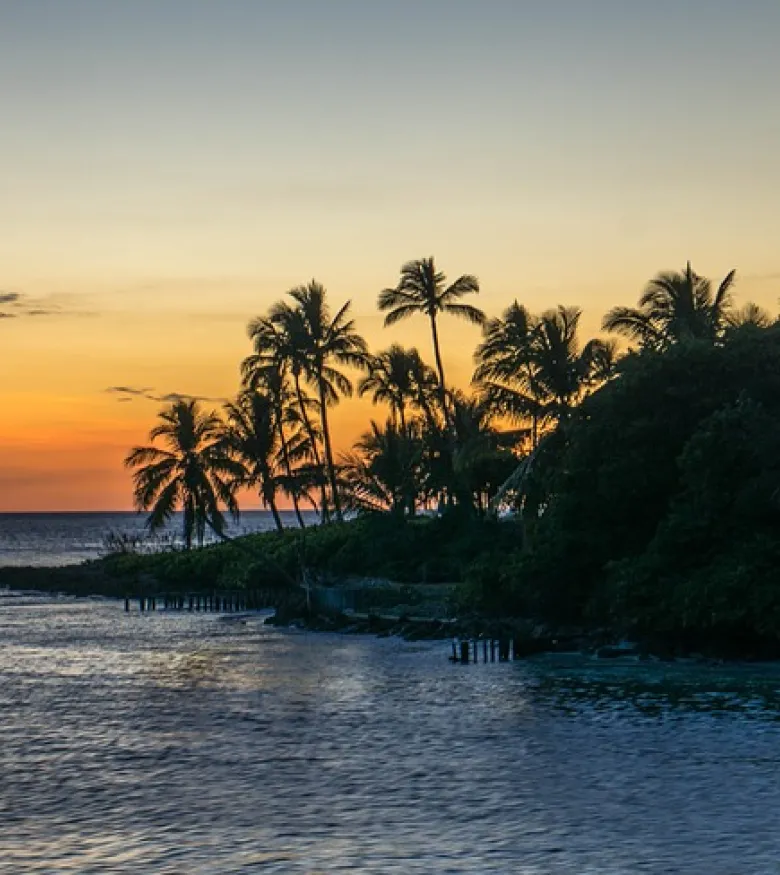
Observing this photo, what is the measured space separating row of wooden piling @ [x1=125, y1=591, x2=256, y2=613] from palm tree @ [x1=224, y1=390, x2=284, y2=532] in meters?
7.78

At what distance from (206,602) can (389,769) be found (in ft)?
144

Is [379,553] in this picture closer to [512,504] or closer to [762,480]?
[512,504]

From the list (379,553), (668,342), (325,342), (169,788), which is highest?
(325,342)

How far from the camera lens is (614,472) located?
39.7 metres

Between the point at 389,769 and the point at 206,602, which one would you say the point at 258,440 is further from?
the point at 389,769

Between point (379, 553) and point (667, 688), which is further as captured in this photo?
point (379, 553)

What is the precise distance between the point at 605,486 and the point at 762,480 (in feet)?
17.5

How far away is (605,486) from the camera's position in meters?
39.7

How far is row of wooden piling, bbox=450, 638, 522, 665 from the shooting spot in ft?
127

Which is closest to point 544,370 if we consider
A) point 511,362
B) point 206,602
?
point 511,362

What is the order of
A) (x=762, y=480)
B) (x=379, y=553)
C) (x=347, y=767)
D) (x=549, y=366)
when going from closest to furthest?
(x=347, y=767), (x=762, y=480), (x=549, y=366), (x=379, y=553)

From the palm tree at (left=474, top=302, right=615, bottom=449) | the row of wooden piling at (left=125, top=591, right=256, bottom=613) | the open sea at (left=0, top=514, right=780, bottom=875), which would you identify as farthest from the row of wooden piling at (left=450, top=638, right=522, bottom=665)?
the row of wooden piling at (left=125, top=591, right=256, bottom=613)

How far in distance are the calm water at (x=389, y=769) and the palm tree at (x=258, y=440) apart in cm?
3315

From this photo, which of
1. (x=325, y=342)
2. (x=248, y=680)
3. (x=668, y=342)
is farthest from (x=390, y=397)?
(x=248, y=680)
